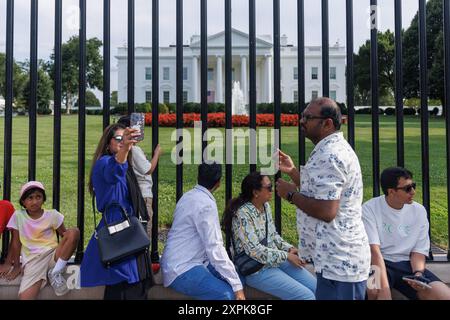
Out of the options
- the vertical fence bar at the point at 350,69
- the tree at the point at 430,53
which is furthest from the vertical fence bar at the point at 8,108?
the tree at the point at 430,53

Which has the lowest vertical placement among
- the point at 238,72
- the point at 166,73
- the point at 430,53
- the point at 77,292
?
the point at 77,292

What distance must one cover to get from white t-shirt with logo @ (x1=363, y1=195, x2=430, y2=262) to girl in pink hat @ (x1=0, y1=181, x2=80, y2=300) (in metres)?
2.31

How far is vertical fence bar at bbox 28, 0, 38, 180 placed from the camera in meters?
3.80

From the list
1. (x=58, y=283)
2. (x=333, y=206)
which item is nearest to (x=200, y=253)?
(x=58, y=283)

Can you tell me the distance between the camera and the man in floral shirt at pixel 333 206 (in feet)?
8.66

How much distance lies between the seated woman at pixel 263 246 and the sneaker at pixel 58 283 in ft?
Result: 4.24

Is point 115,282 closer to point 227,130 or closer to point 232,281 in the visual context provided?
point 232,281

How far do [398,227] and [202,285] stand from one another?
159cm

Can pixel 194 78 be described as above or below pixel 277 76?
above

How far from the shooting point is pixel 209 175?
3.49 m

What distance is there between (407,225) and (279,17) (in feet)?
6.41

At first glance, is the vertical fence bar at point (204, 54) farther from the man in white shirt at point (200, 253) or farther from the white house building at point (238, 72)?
the white house building at point (238, 72)

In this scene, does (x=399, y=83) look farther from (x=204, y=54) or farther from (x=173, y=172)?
(x=173, y=172)

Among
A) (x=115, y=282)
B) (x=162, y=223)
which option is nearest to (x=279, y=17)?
(x=115, y=282)
